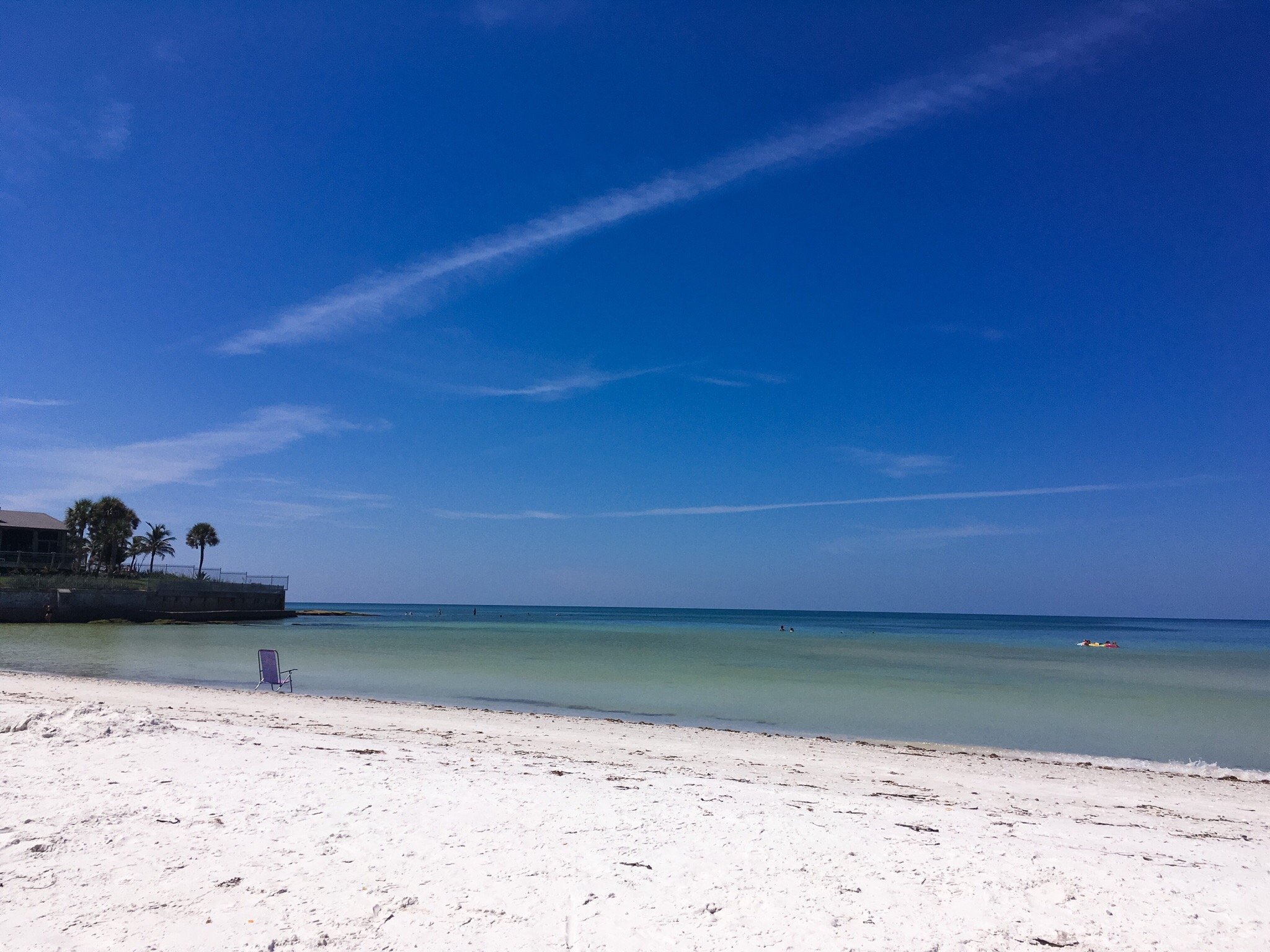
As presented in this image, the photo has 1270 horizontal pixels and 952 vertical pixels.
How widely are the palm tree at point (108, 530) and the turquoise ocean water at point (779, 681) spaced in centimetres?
2175

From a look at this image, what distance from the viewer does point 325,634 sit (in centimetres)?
5066

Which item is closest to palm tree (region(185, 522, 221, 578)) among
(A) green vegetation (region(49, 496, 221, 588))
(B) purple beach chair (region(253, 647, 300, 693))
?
(A) green vegetation (region(49, 496, 221, 588))

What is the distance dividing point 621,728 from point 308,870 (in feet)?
32.5

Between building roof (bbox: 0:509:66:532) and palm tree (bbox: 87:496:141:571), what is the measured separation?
313 centimetres

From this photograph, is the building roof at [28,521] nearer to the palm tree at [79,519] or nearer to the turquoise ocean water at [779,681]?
the palm tree at [79,519]

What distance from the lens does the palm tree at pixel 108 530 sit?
6306 centimetres

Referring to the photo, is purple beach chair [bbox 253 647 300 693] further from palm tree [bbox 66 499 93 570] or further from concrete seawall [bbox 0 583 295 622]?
palm tree [bbox 66 499 93 570]

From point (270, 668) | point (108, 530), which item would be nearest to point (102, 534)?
point (108, 530)

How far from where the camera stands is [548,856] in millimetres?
5051

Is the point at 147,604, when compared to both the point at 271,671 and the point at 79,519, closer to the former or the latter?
the point at 79,519

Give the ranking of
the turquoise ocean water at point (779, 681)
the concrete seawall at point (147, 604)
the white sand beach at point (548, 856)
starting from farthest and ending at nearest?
the concrete seawall at point (147, 604)
the turquoise ocean water at point (779, 681)
the white sand beach at point (548, 856)

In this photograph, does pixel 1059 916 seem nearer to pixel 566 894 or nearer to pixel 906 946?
pixel 906 946

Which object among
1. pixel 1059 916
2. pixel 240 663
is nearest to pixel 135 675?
pixel 240 663

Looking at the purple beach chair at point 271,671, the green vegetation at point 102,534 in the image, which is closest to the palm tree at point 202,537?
the green vegetation at point 102,534
